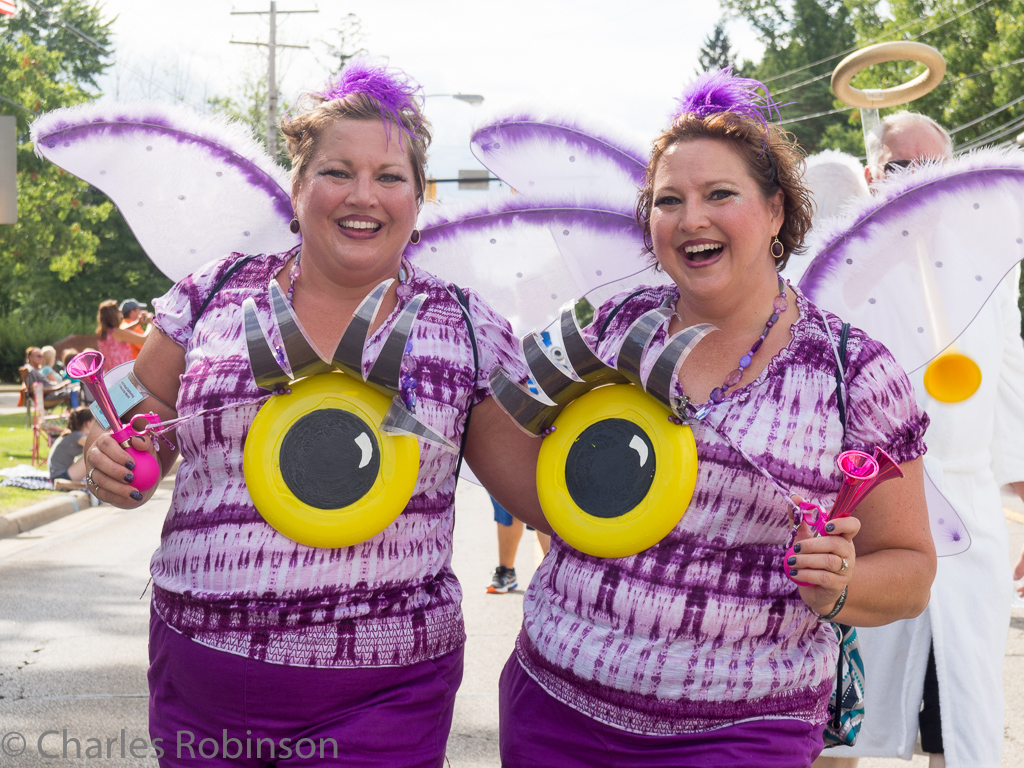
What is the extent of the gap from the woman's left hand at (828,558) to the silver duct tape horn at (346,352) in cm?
68

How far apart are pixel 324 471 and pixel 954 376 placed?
69.1 inches

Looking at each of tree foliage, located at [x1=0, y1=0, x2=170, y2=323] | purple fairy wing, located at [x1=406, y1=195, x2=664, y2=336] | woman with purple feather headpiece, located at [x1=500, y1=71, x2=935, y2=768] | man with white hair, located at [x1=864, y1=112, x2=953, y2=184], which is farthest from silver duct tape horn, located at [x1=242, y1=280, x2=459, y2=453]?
tree foliage, located at [x1=0, y1=0, x2=170, y2=323]

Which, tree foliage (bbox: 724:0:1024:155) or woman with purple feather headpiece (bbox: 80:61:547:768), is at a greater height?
tree foliage (bbox: 724:0:1024:155)

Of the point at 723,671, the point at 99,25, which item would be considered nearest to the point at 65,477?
the point at 723,671

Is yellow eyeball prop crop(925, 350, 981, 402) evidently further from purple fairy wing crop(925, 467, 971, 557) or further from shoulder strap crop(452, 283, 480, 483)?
shoulder strap crop(452, 283, 480, 483)

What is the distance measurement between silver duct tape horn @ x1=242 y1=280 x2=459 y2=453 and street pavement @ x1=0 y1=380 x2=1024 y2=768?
2.20 metres

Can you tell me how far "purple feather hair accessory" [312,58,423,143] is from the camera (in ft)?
6.51

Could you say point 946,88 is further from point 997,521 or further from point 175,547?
point 175,547

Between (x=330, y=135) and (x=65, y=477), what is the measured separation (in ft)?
27.8

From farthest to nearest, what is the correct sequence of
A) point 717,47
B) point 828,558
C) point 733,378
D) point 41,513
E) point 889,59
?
point 717,47
point 41,513
point 889,59
point 733,378
point 828,558

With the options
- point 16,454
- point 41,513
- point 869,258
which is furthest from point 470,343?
point 16,454

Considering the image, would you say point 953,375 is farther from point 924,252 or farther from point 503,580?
point 503,580

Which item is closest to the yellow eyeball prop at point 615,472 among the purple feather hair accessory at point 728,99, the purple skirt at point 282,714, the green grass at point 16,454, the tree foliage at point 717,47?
the purple skirt at point 282,714

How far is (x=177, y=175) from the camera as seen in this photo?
8.14 ft
